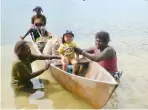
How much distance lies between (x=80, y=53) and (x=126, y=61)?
230cm

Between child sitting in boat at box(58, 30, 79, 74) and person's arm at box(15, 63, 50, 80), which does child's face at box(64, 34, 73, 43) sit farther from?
person's arm at box(15, 63, 50, 80)

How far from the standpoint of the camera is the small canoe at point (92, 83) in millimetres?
4890

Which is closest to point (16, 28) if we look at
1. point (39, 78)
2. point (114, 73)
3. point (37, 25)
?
point (37, 25)

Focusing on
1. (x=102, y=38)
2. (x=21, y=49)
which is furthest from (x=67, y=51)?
(x=21, y=49)

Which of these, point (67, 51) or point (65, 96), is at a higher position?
point (67, 51)

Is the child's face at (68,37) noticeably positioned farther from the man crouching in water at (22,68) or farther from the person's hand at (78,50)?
the man crouching in water at (22,68)

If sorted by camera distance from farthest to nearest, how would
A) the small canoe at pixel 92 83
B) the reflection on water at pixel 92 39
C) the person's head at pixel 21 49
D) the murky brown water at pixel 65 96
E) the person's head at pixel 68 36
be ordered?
the person's head at pixel 68 36 < the reflection on water at pixel 92 39 < the murky brown water at pixel 65 96 < the person's head at pixel 21 49 < the small canoe at pixel 92 83

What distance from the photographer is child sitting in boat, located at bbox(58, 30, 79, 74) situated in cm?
621

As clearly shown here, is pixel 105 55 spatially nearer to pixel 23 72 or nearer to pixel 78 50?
pixel 78 50

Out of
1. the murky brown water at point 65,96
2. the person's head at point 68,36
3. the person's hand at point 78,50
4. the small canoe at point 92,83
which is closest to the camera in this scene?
the small canoe at point 92,83

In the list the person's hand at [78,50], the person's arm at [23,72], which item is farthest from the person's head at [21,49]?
the person's hand at [78,50]

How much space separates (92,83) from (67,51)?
1465 mm

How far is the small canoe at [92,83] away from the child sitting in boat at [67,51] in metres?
0.24

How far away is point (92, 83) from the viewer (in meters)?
5.04
